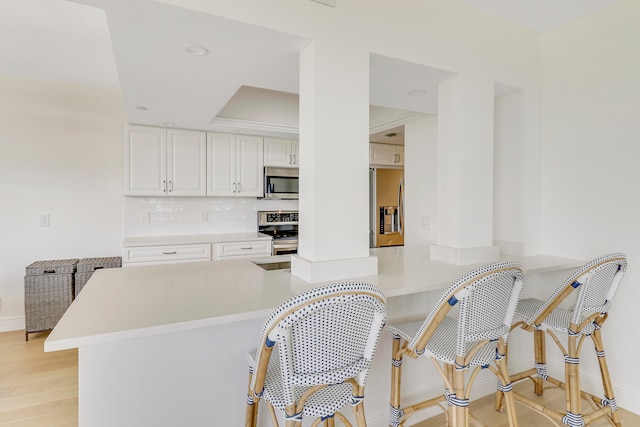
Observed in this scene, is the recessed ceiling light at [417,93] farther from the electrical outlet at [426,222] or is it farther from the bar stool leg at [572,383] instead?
the bar stool leg at [572,383]

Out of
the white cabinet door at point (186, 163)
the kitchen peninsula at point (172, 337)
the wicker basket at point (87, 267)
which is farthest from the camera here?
the white cabinet door at point (186, 163)

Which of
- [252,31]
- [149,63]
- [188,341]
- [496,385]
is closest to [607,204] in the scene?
[496,385]

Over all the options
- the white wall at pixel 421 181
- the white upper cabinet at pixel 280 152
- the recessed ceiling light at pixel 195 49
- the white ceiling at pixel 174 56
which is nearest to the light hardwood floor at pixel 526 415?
the white wall at pixel 421 181

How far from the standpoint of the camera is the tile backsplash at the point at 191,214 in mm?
3721

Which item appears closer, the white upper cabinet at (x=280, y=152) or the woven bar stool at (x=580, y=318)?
the woven bar stool at (x=580, y=318)

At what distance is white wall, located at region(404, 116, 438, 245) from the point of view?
3195mm

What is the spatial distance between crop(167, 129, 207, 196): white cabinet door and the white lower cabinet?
61cm

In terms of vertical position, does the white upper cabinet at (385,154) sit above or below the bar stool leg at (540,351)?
above

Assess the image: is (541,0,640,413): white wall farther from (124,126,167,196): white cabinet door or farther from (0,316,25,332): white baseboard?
(0,316,25,332): white baseboard

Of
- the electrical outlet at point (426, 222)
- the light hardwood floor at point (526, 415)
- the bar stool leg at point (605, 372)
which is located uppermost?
the electrical outlet at point (426, 222)

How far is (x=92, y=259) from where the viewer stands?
3367mm

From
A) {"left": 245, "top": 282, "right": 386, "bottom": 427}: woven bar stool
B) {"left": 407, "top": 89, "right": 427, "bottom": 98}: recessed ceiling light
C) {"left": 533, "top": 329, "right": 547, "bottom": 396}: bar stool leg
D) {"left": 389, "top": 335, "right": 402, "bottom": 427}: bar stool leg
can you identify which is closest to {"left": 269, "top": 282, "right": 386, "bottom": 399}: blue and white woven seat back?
{"left": 245, "top": 282, "right": 386, "bottom": 427}: woven bar stool

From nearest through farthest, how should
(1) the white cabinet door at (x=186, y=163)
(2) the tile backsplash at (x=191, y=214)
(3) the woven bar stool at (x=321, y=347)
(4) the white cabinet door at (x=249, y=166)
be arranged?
1. (3) the woven bar stool at (x=321, y=347)
2. (1) the white cabinet door at (x=186, y=163)
3. (2) the tile backsplash at (x=191, y=214)
4. (4) the white cabinet door at (x=249, y=166)

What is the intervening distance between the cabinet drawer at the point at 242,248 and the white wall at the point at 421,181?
1568mm
